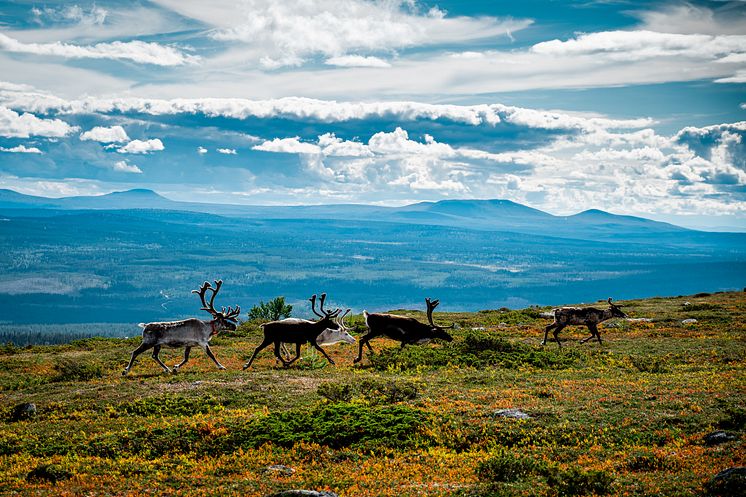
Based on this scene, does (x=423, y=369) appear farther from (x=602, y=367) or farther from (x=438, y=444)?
(x=438, y=444)

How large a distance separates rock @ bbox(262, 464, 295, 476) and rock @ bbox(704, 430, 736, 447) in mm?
10453

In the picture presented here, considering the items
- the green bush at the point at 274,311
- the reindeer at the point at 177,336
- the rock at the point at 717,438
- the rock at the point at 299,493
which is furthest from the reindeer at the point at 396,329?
the green bush at the point at 274,311

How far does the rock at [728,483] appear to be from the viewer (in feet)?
36.1

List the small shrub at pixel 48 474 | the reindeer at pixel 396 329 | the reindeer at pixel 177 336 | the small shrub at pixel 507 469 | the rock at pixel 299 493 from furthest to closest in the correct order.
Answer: the reindeer at pixel 396 329
the reindeer at pixel 177 336
the small shrub at pixel 48 474
the small shrub at pixel 507 469
the rock at pixel 299 493

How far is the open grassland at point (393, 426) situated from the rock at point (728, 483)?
250 millimetres

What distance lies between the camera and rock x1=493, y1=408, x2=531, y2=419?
17.5 metres

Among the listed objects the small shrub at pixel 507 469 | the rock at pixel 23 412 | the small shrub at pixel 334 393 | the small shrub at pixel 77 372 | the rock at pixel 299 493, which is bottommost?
the small shrub at pixel 77 372

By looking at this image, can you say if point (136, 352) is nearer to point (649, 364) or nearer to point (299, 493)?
point (299, 493)

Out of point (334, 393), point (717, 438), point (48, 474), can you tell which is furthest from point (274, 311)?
point (717, 438)

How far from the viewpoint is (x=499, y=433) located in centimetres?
1642

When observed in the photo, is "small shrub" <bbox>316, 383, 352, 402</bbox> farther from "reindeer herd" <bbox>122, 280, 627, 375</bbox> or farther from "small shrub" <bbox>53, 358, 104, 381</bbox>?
"small shrub" <bbox>53, 358, 104, 381</bbox>

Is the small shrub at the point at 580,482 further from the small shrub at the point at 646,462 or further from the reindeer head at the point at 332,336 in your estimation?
the reindeer head at the point at 332,336

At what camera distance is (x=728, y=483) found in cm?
1118

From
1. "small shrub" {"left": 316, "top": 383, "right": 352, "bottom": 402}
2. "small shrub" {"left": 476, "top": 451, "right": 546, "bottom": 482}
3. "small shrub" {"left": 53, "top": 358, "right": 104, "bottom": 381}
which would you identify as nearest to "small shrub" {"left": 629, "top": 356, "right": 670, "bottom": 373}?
"small shrub" {"left": 316, "top": 383, "right": 352, "bottom": 402}
